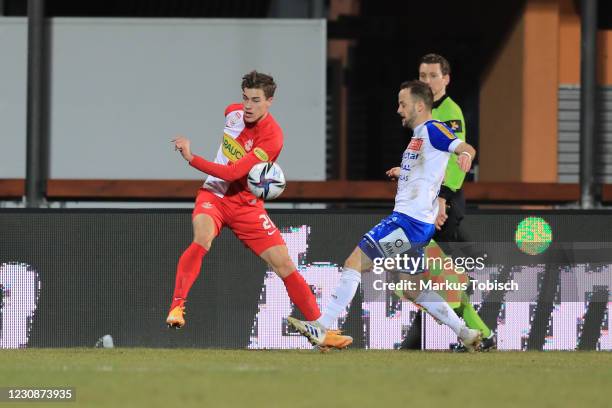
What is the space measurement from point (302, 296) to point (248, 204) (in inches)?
28.2

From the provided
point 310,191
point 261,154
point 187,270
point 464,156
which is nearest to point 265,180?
point 261,154

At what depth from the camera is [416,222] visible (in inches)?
363

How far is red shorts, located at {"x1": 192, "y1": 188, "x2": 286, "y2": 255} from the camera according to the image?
30.9ft

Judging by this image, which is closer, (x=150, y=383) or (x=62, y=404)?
(x=62, y=404)

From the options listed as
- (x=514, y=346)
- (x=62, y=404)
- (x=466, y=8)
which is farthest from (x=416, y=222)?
(x=466, y=8)

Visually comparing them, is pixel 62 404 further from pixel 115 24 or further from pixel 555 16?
pixel 555 16

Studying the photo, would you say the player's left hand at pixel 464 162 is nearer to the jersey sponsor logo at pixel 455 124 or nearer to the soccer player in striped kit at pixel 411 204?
the soccer player in striped kit at pixel 411 204

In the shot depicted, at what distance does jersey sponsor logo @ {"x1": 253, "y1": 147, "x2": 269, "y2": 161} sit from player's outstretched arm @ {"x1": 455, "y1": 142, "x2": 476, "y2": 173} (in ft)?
4.21

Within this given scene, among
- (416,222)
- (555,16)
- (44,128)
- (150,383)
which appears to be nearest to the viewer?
(150,383)

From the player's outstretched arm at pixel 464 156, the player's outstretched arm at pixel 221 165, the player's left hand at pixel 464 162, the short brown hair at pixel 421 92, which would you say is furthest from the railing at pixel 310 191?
the player's left hand at pixel 464 162

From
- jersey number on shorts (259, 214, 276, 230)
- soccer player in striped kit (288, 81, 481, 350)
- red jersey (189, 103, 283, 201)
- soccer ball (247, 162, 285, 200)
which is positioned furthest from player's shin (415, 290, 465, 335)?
red jersey (189, 103, 283, 201)

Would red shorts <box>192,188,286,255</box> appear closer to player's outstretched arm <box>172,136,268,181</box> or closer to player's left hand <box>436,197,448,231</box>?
player's outstretched arm <box>172,136,268,181</box>

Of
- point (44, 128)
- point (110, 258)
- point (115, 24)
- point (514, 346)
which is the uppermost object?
point (115, 24)

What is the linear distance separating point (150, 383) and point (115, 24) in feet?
28.0
